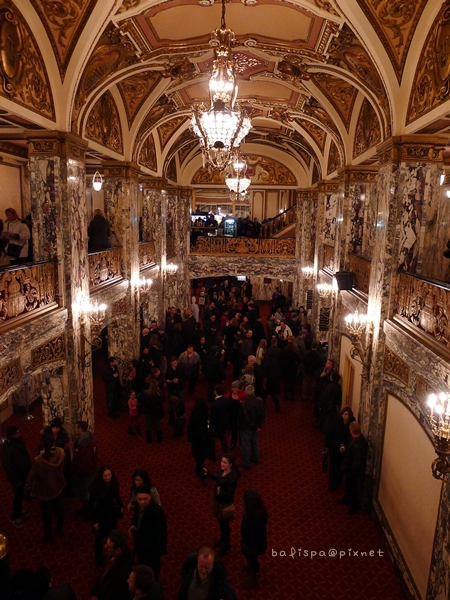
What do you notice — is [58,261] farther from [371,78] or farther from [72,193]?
[371,78]

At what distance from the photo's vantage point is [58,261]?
728 cm

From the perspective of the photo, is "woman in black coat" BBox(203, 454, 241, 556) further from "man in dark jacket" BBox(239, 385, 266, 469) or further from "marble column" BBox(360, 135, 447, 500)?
"marble column" BBox(360, 135, 447, 500)

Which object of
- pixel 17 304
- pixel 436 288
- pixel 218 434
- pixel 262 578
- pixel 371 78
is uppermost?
pixel 371 78

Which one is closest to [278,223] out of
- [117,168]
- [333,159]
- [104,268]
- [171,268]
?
[171,268]

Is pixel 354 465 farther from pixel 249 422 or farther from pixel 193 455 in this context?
pixel 193 455

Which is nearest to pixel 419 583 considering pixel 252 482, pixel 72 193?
pixel 252 482

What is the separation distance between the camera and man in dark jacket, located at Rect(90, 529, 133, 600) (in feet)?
A: 13.8

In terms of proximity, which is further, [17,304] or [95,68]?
[95,68]

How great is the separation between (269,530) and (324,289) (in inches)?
317

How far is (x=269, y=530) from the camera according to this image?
6664 mm

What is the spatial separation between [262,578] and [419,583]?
190 cm

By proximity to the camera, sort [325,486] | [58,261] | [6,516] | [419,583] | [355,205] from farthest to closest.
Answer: [355,205] → [325,486] → [58,261] → [6,516] → [419,583]

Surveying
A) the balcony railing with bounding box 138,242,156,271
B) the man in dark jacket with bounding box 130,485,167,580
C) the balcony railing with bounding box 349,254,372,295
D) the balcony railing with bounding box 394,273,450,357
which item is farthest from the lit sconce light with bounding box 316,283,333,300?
the man in dark jacket with bounding box 130,485,167,580

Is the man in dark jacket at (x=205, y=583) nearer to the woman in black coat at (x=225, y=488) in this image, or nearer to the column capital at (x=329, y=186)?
the woman in black coat at (x=225, y=488)
